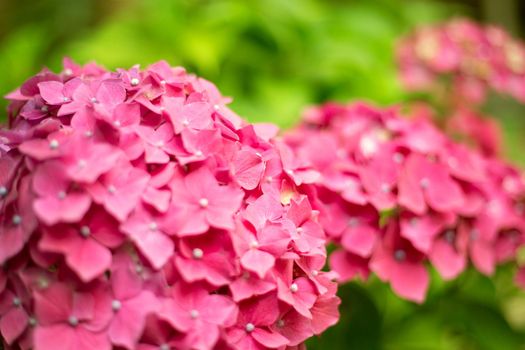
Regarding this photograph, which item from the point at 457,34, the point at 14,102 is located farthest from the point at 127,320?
the point at 457,34

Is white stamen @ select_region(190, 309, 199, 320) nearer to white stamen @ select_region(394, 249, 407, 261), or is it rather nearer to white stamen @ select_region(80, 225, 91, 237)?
white stamen @ select_region(80, 225, 91, 237)

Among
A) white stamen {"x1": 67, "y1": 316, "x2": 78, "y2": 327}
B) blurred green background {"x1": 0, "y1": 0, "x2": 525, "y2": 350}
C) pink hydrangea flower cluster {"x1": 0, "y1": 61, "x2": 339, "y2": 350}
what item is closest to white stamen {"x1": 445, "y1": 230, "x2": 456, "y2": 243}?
blurred green background {"x1": 0, "y1": 0, "x2": 525, "y2": 350}

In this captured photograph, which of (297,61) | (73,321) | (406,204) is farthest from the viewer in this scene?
(297,61)

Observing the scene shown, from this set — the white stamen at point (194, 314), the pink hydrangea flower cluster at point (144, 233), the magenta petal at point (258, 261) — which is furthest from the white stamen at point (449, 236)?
the white stamen at point (194, 314)

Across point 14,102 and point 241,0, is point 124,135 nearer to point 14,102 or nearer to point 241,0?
point 14,102

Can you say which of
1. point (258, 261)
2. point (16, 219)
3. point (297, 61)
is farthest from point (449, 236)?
point (297, 61)

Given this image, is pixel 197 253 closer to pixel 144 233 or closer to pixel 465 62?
pixel 144 233
